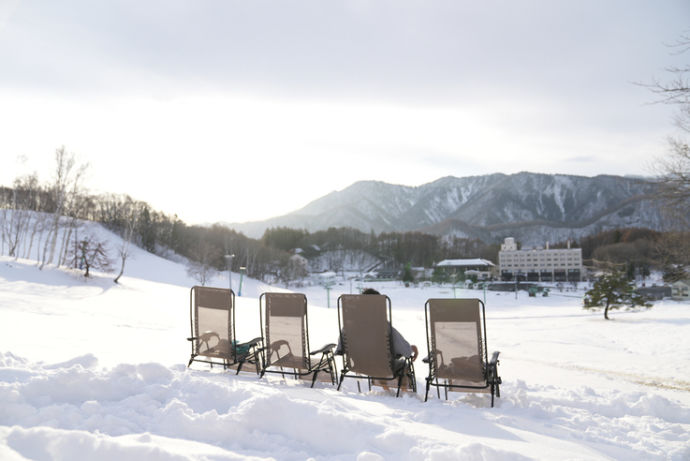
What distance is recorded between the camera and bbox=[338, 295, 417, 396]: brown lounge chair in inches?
196

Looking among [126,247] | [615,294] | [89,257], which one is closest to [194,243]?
[126,247]

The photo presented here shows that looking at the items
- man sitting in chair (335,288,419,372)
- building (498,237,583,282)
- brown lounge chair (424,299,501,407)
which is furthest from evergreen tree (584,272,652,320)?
building (498,237,583,282)

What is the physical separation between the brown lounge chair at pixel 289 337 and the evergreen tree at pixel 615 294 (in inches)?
1098

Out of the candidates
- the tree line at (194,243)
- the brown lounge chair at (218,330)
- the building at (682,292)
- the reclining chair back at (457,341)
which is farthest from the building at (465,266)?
the reclining chair back at (457,341)

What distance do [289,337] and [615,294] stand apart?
28.8 meters

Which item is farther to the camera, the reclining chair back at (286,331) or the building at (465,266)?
the building at (465,266)

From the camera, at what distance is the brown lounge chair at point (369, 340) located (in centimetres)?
497

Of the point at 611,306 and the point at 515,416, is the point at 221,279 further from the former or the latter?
the point at 515,416

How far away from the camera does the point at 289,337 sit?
5.36m

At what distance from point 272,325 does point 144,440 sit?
249 cm

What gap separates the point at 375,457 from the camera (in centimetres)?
282

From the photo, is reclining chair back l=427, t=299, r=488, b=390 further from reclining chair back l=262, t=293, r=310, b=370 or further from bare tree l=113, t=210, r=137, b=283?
bare tree l=113, t=210, r=137, b=283

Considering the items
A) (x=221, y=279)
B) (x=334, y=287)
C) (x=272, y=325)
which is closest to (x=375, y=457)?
(x=272, y=325)

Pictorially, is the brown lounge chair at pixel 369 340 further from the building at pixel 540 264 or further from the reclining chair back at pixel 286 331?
the building at pixel 540 264
